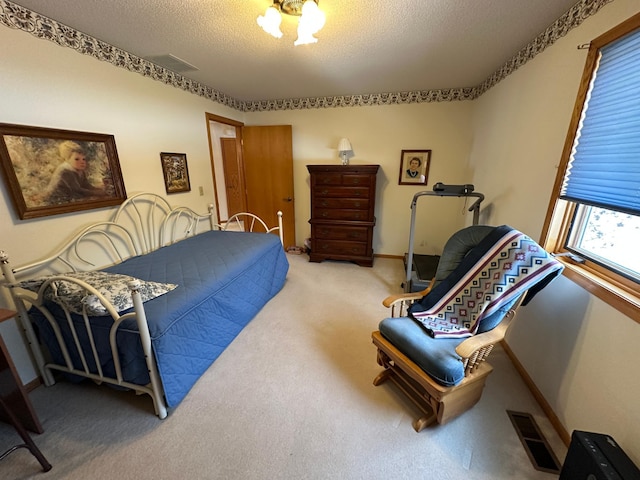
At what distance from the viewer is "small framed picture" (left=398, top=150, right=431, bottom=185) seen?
3662mm

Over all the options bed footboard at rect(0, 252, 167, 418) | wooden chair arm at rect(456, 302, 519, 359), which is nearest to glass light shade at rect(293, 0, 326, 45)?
bed footboard at rect(0, 252, 167, 418)

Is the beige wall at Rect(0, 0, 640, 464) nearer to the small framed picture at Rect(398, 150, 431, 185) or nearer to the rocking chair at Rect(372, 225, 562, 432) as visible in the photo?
the small framed picture at Rect(398, 150, 431, 185)

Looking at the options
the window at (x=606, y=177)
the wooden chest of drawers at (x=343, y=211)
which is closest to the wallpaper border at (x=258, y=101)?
the window at (x=606, y=177)

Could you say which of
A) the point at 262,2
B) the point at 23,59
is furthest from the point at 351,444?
the point at 23,59

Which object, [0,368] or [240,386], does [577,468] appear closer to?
[240,386]

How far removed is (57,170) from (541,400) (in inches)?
142

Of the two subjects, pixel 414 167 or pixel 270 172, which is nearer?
pixel 414 167

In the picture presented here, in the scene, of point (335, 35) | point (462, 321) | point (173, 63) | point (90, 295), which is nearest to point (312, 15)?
point (335, 35)

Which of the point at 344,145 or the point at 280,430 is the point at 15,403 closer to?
the point at 280,430

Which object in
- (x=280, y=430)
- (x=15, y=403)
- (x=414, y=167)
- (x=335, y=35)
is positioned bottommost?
(x=280, y=430)

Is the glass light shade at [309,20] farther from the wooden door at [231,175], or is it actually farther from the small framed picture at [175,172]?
the wooden door at [231,175]

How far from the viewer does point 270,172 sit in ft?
13.4

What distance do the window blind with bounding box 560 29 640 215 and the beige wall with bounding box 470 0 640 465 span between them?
163 millimetres

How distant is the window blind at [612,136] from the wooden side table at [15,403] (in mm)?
2892
